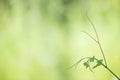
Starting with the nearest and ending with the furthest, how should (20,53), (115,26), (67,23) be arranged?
(115,26), (67,23), (20,53)

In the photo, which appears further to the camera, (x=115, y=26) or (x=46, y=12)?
(x=46, y=12)

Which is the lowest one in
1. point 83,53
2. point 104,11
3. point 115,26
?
point 83,53

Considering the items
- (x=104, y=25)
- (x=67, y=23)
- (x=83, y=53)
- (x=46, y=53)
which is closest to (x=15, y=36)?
(x=46, y=53)

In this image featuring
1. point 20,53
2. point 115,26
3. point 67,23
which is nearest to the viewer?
point 115,26

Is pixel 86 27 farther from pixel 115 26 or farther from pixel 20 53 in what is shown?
pixel 20 53

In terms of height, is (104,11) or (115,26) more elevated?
(104,11)

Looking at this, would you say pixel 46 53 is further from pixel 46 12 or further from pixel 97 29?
pixel 97 29

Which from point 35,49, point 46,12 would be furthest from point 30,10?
point 35,49
